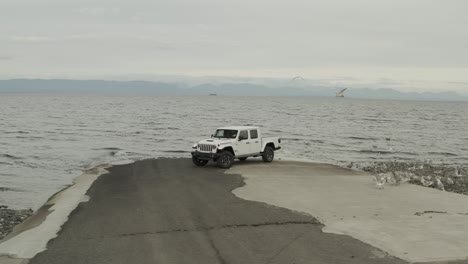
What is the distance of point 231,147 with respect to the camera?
2394cm

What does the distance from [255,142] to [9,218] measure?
521 inches

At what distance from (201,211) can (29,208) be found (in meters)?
7.67

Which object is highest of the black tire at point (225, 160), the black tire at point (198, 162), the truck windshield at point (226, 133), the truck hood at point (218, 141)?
the truck windshield at point (226, 133)

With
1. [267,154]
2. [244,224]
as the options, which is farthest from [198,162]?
[244,224]

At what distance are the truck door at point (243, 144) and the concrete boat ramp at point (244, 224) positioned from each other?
436cm

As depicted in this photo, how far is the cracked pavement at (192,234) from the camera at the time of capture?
9539 mm

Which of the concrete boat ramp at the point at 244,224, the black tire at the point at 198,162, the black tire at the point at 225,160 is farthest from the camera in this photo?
the black tire at the point at 198,162

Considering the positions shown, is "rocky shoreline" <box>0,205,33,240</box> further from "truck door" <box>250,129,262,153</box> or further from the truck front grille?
"truck door" <box>250,129,262,153</box>

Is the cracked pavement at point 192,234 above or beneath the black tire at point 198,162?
above

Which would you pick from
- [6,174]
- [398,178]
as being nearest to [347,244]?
[398,178]

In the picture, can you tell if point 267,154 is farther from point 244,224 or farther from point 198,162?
point 244,224

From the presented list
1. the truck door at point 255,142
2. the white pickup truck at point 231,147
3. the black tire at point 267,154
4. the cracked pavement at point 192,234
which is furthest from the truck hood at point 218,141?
the cracked pavement at point 192,234

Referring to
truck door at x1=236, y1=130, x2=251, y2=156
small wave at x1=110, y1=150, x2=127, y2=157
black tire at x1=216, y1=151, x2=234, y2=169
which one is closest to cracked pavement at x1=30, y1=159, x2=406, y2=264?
black tire at x1=216, y1=151, x2=234, y2=169

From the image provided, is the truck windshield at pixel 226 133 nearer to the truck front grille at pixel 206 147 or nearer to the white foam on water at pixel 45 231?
the truck front grille at pixel 206 147
